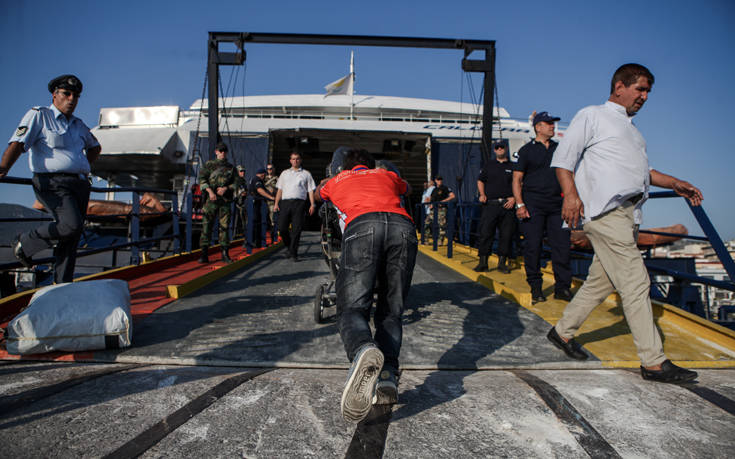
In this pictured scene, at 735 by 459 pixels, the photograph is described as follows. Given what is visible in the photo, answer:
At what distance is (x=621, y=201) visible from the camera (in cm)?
237

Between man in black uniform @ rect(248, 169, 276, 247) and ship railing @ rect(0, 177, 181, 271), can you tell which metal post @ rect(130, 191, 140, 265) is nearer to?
ship railing @ rect(0, 177, 181, 271)

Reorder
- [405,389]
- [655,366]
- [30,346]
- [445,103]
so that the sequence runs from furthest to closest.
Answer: [445,103] < [30,346] < [655,366] < [405,389]

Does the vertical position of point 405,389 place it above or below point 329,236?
below

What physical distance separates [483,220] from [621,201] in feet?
11.3

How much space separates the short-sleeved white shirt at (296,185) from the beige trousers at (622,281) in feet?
15.0

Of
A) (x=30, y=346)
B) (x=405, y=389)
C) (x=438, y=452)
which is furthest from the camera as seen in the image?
(x=30, y=346)

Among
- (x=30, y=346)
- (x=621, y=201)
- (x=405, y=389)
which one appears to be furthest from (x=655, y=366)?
(x=30, y=346)

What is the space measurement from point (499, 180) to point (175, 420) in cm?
504

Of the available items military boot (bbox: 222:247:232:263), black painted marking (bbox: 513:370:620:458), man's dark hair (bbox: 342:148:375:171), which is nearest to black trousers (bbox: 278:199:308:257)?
military boot (bbox: 222:247:232:263)

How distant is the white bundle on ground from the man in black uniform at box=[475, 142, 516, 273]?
458cm

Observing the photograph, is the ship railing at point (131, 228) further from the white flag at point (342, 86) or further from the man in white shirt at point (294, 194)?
the white flag at point (342, 86)

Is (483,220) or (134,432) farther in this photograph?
(483,220)

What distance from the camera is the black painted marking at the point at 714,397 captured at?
6.14 ft

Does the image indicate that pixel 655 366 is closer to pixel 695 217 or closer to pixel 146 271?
pixel 695 217
